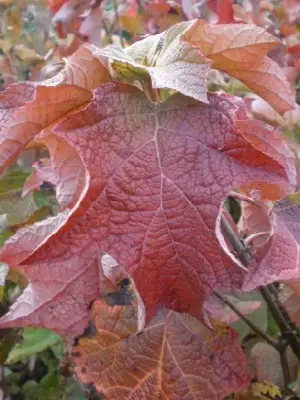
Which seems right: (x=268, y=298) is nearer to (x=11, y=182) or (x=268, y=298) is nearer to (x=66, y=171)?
(x=66, y=171)

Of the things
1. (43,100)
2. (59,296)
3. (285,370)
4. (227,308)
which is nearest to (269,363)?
(285,370)

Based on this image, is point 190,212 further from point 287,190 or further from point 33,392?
point 33,392

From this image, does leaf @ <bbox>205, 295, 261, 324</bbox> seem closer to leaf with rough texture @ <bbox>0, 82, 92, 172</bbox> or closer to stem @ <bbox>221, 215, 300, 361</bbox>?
stem @ <bbox>221, 215, 300, 361</bbox>

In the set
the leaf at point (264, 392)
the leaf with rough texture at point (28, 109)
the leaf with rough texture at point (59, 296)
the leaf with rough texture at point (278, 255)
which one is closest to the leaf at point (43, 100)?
the leaf with rough texture at point (28, 109)

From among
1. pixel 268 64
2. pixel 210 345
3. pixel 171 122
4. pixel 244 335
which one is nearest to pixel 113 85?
pixel 171 122

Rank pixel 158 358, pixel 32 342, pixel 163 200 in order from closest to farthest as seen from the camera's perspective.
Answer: pixel 163 200 < pixel 158 358 < pixel 32 342

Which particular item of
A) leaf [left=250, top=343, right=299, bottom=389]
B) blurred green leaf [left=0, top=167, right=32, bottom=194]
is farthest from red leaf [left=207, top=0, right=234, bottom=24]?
leaf [left=250, top=343, right=299, bottom=389]
